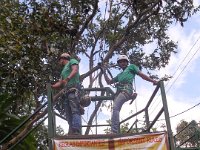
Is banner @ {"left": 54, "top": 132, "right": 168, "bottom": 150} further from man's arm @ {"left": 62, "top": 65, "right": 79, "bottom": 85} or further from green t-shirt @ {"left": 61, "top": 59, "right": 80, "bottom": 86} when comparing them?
green t-shirt @ {"left": 61, "top": 59, "right": 80, "bottom": 86}

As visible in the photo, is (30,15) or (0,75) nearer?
(0,75)

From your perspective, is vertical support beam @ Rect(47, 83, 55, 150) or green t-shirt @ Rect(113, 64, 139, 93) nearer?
vertical support beam @ Rect(47, 83, 55, 150)

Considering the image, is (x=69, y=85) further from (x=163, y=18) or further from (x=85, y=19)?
(x=163, y=18)

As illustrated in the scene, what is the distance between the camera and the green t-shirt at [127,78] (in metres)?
5.86

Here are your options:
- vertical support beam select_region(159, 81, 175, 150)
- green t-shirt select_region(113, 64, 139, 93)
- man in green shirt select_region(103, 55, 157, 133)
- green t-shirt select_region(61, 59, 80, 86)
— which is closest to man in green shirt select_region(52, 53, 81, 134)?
green t-shirt select_region(61, 59, 80, 86)

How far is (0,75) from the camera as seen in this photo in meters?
7.05

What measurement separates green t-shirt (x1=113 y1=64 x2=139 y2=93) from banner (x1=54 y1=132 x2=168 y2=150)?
1.46 meters

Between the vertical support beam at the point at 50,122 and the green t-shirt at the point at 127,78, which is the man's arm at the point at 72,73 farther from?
the green t-shirt at the point at 127,78

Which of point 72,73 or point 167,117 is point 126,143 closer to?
point 167,117

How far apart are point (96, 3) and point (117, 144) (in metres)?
6.04

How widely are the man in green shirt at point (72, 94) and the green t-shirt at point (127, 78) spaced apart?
74 cm

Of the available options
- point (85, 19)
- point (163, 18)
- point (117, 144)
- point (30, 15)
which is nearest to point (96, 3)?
point (85, 19)

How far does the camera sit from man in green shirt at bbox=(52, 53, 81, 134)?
212 inches

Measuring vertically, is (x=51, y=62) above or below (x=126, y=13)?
below
